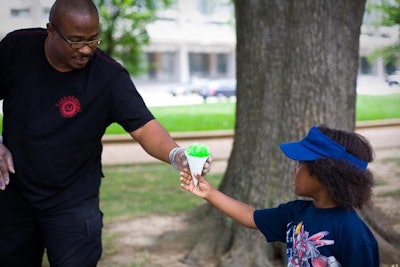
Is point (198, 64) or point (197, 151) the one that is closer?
point (197, 151)

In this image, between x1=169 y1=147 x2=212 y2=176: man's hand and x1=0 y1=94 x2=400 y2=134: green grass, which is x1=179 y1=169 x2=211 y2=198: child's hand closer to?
x1=169 y1=147 x2=212 y2=176: man's hand

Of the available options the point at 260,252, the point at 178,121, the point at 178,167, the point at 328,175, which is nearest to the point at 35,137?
the point at 178,167

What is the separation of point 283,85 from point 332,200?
223 centimetres

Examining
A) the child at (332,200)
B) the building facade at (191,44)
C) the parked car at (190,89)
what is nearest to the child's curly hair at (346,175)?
the child at (332,200)

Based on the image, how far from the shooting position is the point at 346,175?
6.84 feet

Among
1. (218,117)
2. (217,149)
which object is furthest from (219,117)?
(217,149)

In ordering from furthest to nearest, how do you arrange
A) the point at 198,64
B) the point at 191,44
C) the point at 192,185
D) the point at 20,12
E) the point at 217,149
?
the point at 198,64, the point at 191,44, the point at 20,12, the point at 217,149, the point at 192,185

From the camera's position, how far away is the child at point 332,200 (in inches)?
80.4

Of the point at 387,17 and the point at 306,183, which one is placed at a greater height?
the point at 387,17

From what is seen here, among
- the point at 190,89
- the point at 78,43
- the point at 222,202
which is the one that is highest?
the point at 78,43

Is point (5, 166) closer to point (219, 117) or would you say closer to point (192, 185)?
point (192, 185)

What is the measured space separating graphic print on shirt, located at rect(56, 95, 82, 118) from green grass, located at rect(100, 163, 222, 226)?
147 inches

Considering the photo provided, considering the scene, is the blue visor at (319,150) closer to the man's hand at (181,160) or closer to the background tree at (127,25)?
the man's hand at (181,160)

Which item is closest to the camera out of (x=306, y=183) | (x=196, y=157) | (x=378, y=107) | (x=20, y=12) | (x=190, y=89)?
(x=306, y=183)
